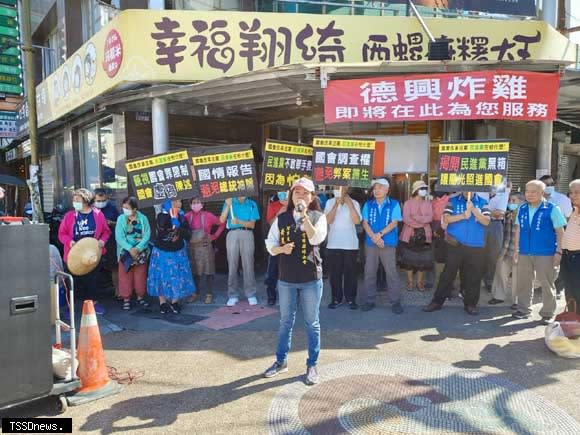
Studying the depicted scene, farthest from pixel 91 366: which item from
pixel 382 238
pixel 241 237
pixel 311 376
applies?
pixel 382 238

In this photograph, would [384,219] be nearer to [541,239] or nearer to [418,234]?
[418,234]

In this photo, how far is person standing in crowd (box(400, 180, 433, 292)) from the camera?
23.5ft

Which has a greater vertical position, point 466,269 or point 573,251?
point 573,251

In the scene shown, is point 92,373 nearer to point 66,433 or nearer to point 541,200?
point 66,433

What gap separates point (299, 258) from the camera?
13.7 feet

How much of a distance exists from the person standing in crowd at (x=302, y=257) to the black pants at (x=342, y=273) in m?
2.40

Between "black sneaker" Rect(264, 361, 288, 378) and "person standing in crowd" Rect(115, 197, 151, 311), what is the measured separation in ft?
10.3

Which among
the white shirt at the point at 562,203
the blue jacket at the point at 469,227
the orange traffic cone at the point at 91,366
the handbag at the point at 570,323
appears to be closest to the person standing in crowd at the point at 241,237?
the orange traffic cone at the point at 91,366

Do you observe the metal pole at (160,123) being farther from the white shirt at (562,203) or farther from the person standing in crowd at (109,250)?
the white shirt at (562,203)

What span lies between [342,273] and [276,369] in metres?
2.58

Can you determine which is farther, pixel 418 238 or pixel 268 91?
pixel 268 91

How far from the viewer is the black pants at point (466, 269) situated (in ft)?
20.3

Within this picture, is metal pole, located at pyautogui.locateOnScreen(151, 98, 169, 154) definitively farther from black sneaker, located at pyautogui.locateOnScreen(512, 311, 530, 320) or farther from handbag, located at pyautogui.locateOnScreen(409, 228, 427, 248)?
black sneaker, located at pyautogui.locateOnScreen(512, 311, 530, 320)

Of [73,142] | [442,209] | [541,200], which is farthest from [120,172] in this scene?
[541,200]
